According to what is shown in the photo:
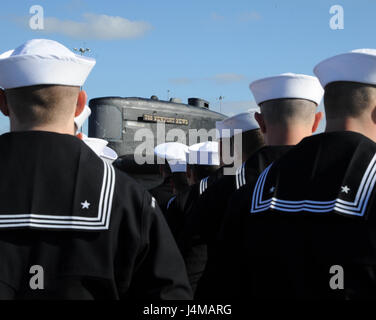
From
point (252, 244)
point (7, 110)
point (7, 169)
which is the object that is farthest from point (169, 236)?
point (7, 110)

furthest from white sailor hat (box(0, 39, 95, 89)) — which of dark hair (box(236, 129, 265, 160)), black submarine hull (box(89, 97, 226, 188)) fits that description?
black submarine hull (box(89, 97, 226, 188))

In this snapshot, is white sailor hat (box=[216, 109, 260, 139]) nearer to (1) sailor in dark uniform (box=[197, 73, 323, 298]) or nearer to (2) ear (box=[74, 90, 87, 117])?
(1) sailor in dark uniform (box=[197, 73, 323, 298])

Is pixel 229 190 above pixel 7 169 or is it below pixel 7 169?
below

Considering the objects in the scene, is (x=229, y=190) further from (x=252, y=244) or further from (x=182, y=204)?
(x=182, y=204)

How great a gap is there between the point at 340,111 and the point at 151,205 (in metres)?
0.99

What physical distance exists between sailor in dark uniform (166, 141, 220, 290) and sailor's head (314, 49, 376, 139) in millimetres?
1501

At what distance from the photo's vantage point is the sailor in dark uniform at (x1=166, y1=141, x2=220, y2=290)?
3895mm

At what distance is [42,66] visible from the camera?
2320 mm

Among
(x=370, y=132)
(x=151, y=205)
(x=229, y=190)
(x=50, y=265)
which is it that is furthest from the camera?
(x=229, y=190)

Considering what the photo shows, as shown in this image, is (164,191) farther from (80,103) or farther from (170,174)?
(80,103)

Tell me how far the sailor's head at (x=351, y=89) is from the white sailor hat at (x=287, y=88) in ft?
2.74

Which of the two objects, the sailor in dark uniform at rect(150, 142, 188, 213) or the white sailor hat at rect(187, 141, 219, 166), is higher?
the white sailor hat at rect(187, 141, 219, 166)

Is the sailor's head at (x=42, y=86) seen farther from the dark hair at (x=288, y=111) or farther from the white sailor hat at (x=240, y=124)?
the white sailor hat at (x=240, y=124)

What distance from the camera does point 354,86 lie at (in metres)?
2.50
